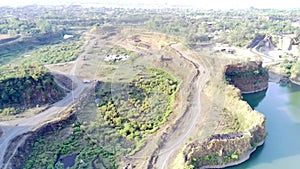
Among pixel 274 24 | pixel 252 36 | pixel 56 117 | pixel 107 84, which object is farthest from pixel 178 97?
pixel 274 24

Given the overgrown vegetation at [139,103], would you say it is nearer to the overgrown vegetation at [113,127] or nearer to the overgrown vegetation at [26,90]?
the overgrown vegetation at [113,127]

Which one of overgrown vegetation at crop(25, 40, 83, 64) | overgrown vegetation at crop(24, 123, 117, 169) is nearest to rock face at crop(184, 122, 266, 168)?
overgrown vegetation at crop(24, 123, 117, 169)

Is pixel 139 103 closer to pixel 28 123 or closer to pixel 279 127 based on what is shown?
pixel 28 123

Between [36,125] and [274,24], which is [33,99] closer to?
[36,125]

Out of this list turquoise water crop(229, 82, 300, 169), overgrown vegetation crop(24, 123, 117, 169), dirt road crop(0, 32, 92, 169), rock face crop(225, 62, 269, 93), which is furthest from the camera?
rock face crop(225, 62, 269, 93)

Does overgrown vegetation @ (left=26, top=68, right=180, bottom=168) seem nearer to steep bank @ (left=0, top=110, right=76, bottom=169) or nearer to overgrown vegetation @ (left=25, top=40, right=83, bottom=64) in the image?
steep bank @ (left=0, top=110, right=76, bottom=169)
